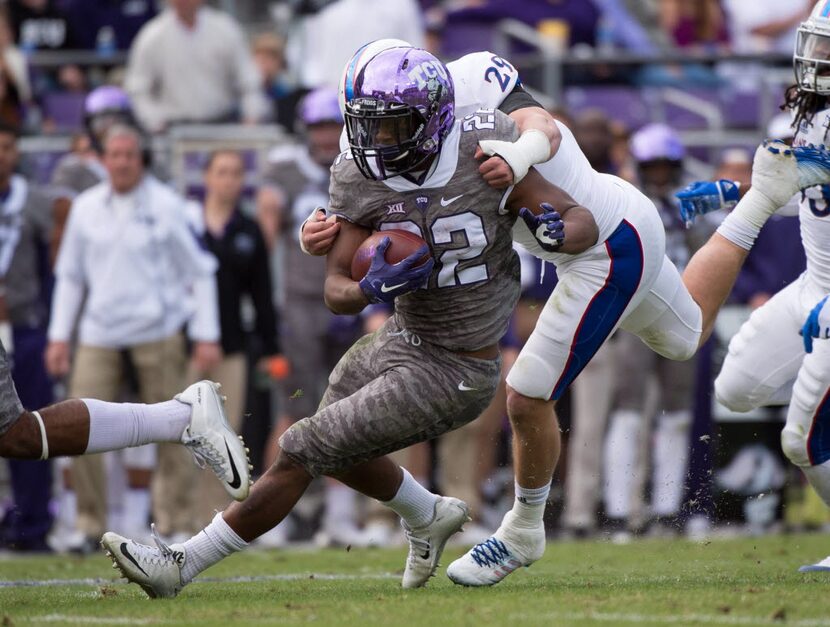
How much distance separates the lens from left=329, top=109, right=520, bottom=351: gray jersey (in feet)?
18.1

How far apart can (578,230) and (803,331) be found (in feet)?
3.47

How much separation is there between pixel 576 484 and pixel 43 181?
4255 millimetres

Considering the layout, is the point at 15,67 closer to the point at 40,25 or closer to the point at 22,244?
the point at 40,25

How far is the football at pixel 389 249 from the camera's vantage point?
5.36 m

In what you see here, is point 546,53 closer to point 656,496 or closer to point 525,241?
point 656,496

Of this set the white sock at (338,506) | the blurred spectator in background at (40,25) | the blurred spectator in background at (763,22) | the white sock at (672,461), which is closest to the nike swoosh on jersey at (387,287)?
the white sock at (338,506)

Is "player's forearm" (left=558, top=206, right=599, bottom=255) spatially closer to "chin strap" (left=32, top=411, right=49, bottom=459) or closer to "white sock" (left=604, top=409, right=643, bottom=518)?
"chin strap" (left=32, top=411, right=49, bottom=459)

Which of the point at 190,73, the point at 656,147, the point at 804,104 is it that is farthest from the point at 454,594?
the point at 190,73

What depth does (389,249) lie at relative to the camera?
536cm

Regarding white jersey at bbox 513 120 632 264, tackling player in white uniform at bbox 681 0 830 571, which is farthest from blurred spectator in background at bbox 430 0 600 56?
white jersey at bbox 513 120 632 264

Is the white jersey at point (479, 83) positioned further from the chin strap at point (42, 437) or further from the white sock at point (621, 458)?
the white sock at point (621, 458)

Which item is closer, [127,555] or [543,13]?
[127,555]

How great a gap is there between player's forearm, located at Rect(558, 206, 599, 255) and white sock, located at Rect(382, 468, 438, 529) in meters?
1.10

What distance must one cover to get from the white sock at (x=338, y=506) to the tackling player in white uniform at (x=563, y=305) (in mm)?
3407
